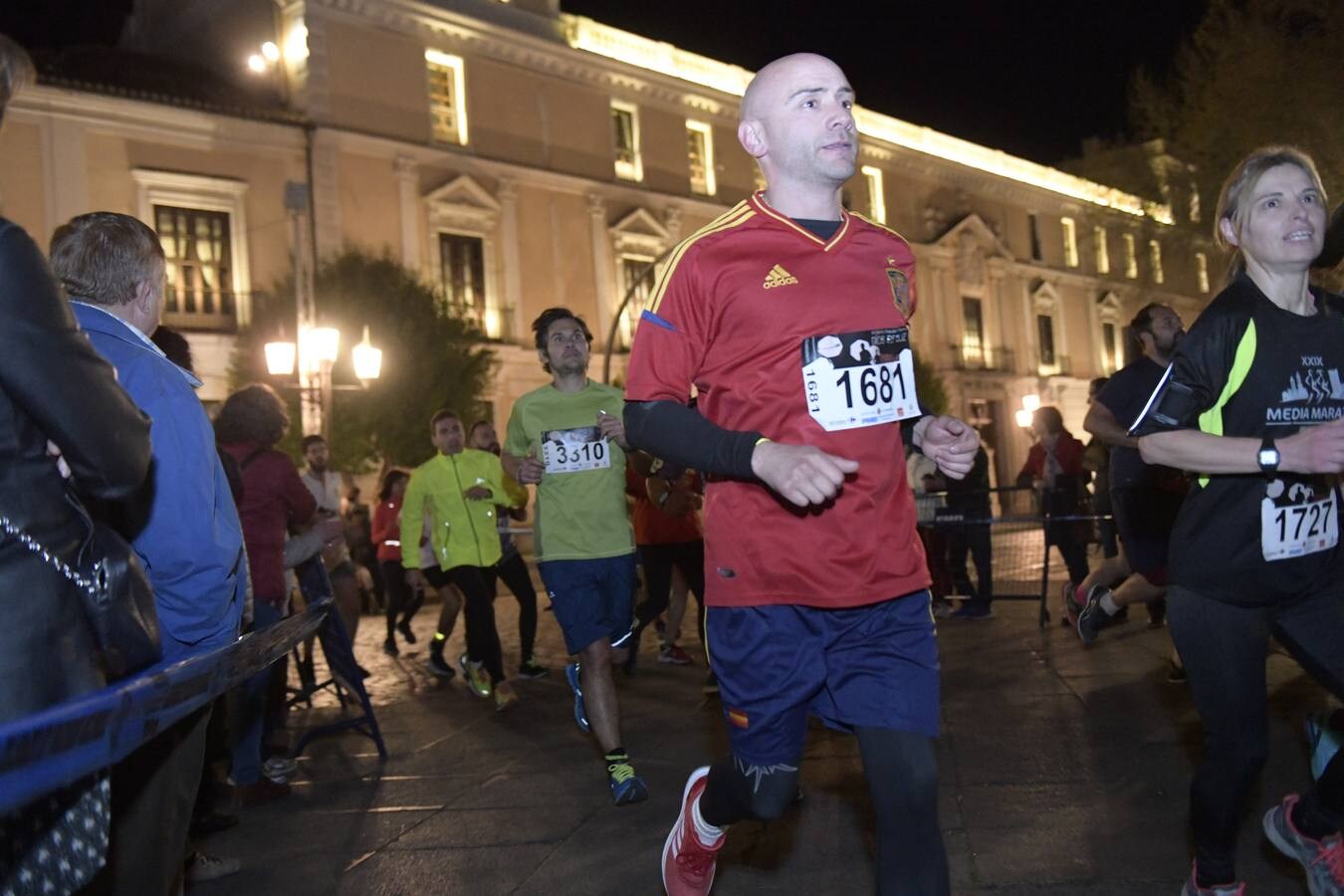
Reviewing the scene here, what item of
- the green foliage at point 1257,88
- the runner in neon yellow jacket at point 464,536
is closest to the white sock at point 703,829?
the runner in neon yellow jacket at point 464,536

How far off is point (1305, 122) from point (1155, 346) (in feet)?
54.0

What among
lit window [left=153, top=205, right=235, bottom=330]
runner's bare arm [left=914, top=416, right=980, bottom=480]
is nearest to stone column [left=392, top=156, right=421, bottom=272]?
lit window [left=153, top=205, right=235, bottom=330]

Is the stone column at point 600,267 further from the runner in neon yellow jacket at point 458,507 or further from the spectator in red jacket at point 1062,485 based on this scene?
the runner in neon yellow jacket at point 458,507

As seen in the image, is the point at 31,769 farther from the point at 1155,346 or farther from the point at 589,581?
the point at 1155,346

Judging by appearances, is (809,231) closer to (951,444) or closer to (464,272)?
(951,444)

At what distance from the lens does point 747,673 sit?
10.00 ft

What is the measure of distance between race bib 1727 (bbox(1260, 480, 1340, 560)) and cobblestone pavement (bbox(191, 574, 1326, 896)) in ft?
3.63

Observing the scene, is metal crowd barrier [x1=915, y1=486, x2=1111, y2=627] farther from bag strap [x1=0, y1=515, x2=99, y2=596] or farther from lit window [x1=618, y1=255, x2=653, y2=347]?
lit window [x1=618, y1=255, x2=653, y2=347]

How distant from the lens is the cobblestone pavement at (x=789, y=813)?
13.4ft

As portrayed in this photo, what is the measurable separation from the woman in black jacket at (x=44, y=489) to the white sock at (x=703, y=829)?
1.63 m

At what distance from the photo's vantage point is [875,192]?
43.2 m

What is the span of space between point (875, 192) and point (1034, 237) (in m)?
11.8

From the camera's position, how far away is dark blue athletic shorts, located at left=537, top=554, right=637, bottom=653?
5660 millimetres

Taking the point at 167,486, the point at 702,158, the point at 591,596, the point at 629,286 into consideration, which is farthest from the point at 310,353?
the point at 167,486
